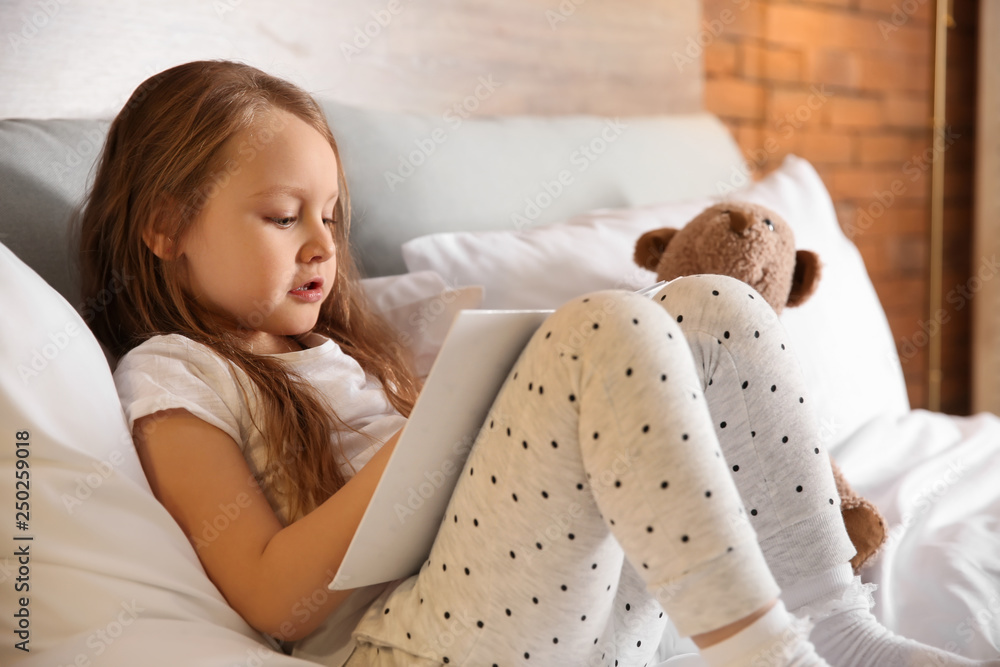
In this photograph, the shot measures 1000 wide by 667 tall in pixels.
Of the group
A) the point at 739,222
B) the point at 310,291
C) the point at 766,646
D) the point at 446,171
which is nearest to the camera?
the point at 766,646

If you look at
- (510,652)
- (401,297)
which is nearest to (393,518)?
(510,652)

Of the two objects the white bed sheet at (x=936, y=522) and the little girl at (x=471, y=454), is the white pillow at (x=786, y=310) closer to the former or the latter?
the white bed sheet at (x=936, y=522)

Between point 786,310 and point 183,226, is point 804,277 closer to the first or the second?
point 786,310

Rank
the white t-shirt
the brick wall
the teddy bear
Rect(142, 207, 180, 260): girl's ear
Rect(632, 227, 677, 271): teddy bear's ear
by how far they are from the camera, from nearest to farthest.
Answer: the white t-shirt < Rect(142, 207, 180, 260): girl's ear < the teddy bear < Rect(632, 227, 677, 271): teddy bear's ear < the brick wall

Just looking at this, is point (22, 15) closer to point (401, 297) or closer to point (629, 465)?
point (401, 297)

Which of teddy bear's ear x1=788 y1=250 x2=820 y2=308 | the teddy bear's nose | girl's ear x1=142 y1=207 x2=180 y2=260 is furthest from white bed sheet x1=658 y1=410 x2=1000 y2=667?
girl's ear x1=142 y1=207 x2=180 y2=260

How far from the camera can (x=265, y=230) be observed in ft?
2.82

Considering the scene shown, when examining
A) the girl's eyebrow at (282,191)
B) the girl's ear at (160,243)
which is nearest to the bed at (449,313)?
the girl's ear at (160,243)

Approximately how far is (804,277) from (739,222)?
0.14 metres

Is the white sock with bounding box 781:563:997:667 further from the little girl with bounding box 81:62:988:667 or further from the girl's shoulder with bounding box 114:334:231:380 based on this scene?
the girl's shoulder with bounding box 114:334:231:380

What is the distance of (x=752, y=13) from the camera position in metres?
2.03

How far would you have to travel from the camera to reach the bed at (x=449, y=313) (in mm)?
669

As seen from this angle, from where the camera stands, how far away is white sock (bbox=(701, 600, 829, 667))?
56cm

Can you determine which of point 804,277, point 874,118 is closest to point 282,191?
point 804,277
